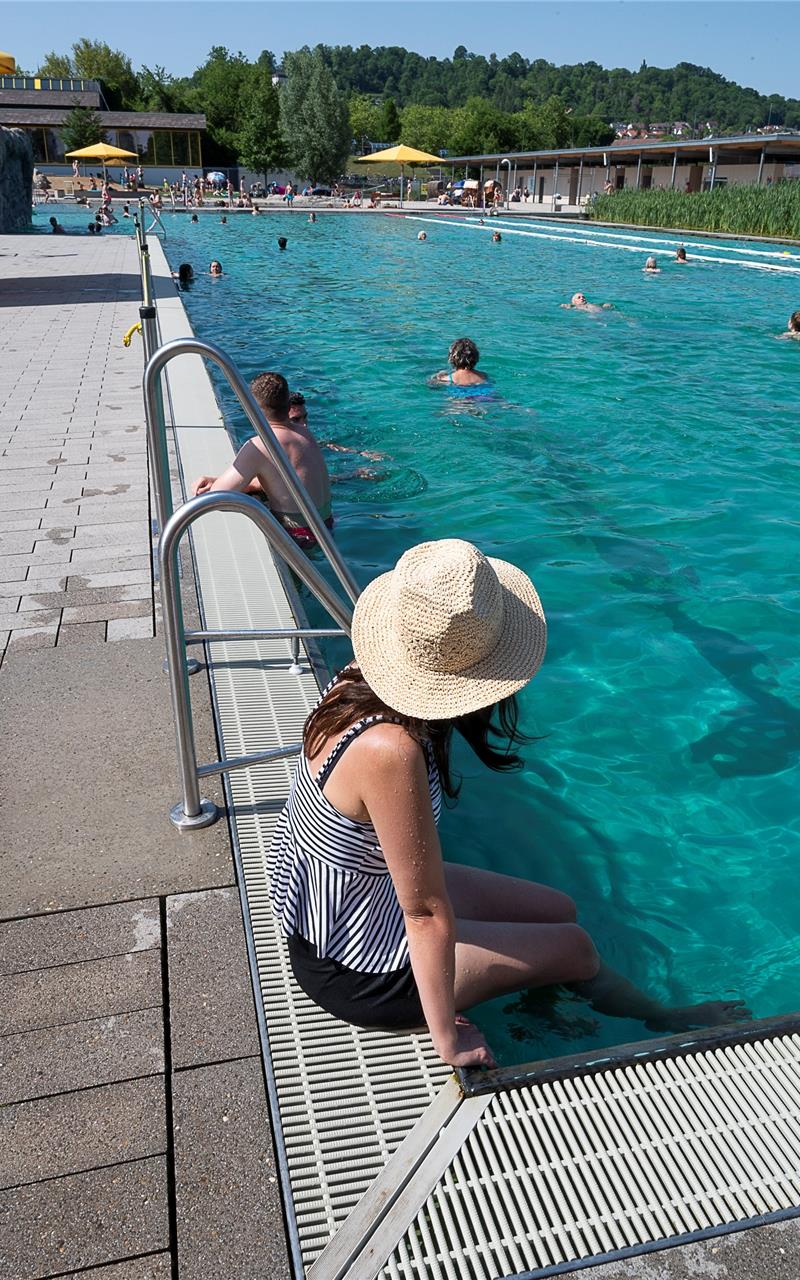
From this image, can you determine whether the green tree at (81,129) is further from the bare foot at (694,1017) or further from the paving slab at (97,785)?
the bare foot at (694,1017)

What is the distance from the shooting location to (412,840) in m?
1.83

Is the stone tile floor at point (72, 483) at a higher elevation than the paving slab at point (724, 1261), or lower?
higher

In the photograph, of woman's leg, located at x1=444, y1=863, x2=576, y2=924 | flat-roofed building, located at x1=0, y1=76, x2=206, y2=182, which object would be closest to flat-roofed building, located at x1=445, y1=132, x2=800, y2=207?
flat-roofed building, located at x1=0, y1=76, x2=206, y2=182

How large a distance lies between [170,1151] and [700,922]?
2326mm

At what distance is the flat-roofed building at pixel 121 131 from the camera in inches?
2475

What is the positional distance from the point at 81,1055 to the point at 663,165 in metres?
62.4

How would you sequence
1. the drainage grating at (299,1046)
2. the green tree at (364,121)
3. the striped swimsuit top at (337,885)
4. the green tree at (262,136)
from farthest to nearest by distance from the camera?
the green tree at (364,121), the green tree at (262,136), the striped swimsuit top at (337,885), the drainage grating at (299,1046)

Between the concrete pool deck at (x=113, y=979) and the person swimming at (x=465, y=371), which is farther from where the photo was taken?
the person swimming at (x=465, y=371)

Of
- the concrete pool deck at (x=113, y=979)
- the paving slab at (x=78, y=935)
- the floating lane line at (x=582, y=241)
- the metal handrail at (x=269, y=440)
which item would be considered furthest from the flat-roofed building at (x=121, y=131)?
the paving slab at (x=78, y=935)

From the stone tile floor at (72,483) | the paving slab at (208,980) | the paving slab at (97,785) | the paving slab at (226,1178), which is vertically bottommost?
the paving slab at (226,1178)

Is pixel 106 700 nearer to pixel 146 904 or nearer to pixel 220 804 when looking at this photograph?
pixel 220 804

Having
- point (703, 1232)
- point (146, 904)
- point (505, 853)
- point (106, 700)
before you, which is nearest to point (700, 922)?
point (505, 853)

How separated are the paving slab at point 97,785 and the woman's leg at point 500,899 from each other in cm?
70

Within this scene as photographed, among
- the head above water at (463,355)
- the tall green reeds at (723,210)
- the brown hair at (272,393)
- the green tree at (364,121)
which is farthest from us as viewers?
the green tree at (364,121)
